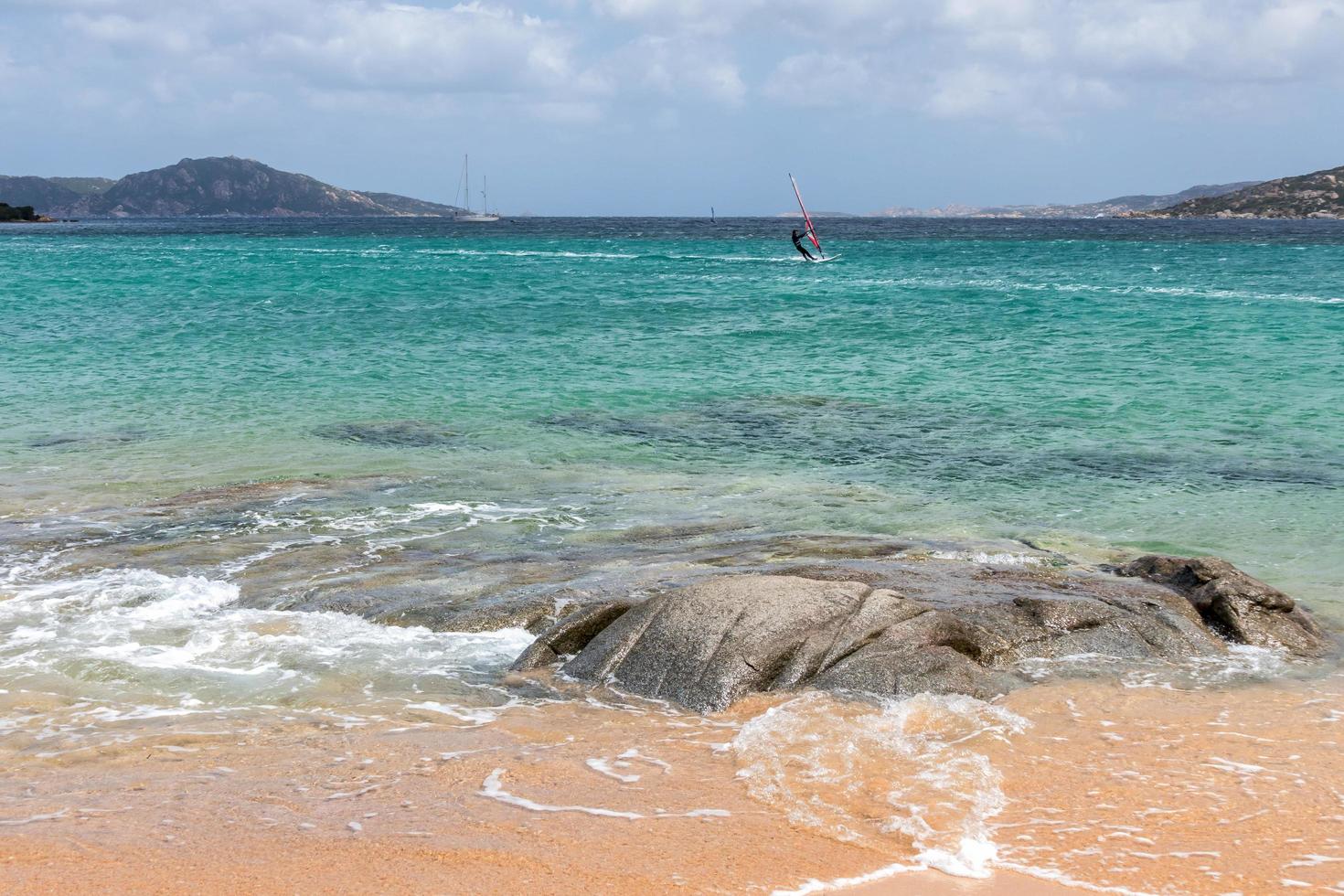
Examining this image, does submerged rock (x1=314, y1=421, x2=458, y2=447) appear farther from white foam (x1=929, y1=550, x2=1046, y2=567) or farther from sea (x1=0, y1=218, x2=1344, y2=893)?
white foam (x1=929, y1=550, x2=1046, y2=567)

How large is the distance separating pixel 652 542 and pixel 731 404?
10.3 m

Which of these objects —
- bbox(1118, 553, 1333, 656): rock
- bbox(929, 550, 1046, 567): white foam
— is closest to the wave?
bbox(929, 550, 1046, 567): white foam

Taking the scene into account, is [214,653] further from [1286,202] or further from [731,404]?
[1286,202]

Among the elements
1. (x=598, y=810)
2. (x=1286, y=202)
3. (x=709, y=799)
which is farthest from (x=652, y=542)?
(x=1286, y=202)

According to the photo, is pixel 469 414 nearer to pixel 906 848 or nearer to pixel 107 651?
pixel 107 651

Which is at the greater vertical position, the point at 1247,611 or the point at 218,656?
the point at 1247,611

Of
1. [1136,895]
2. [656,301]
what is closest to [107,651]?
[1136,895]

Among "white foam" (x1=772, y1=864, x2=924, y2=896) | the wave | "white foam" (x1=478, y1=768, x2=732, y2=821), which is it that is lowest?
the wave

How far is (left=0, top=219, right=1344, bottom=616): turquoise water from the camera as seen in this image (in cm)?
1406

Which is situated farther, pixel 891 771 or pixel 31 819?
pixel 891 771

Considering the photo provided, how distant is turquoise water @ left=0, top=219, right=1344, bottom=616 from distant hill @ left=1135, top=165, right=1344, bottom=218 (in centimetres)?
14721

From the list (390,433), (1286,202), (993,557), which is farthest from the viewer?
(1286,202)

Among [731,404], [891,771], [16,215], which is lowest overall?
[891,771]

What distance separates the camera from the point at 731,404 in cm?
2212
